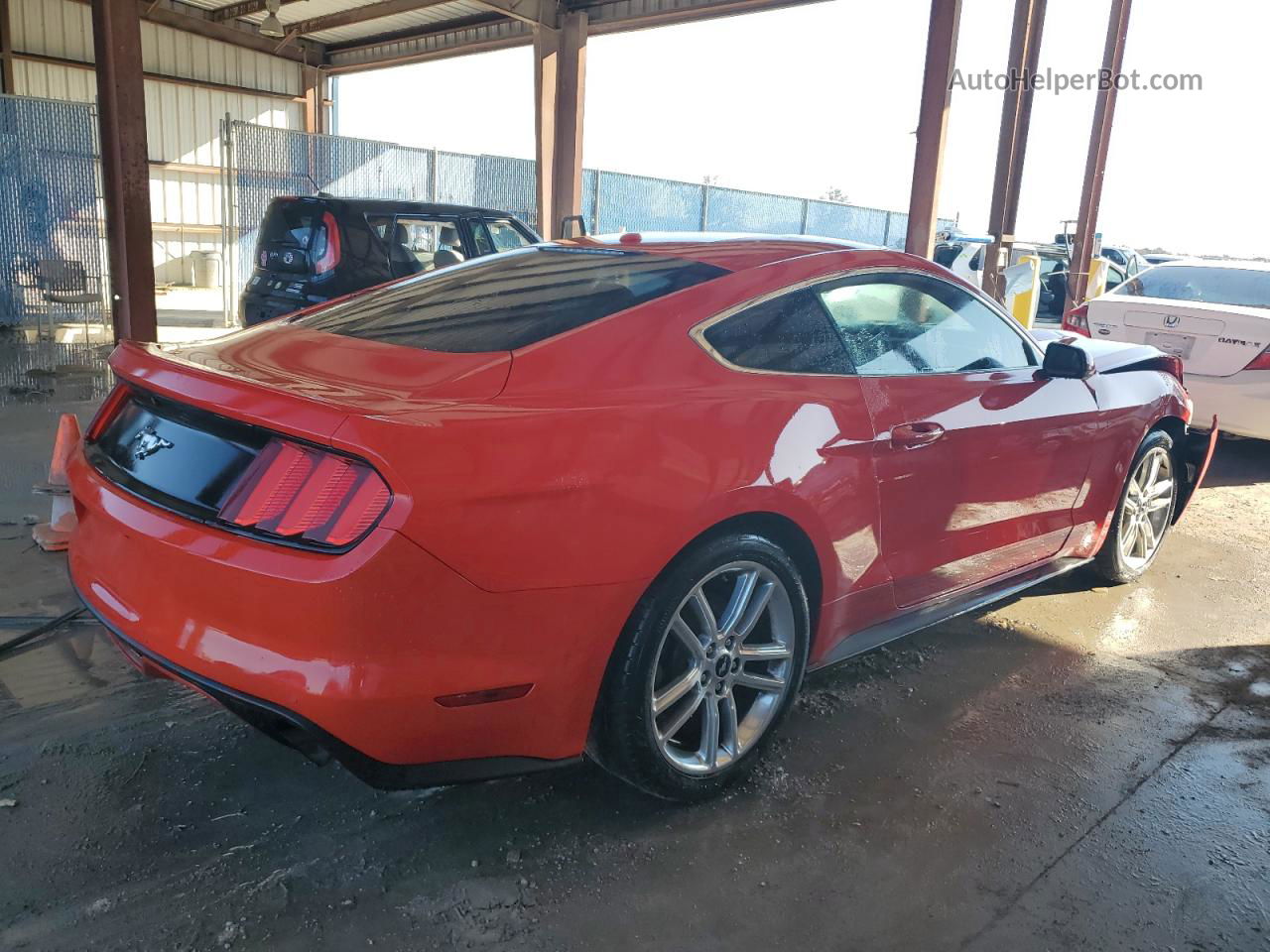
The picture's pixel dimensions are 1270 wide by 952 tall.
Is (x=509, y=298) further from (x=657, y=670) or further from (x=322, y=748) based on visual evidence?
(x=322, y=748)

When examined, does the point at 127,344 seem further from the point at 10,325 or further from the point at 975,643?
the point at 10,325

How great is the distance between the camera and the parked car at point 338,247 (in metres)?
8.26

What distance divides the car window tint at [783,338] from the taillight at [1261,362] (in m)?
5.15

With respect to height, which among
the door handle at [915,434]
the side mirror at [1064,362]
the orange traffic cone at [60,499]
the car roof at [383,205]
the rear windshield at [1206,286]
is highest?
the car roof at [383,205]

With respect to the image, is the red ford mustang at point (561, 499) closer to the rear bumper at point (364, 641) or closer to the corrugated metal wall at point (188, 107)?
the rear bumper at point (364, 641)

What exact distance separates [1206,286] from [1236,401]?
1662 mm

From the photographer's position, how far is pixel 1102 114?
44.5ft

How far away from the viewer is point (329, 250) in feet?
27.1

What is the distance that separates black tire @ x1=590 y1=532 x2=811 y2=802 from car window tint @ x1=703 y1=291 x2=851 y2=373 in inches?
19.2

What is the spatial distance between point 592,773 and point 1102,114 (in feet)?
Answer: 45.7

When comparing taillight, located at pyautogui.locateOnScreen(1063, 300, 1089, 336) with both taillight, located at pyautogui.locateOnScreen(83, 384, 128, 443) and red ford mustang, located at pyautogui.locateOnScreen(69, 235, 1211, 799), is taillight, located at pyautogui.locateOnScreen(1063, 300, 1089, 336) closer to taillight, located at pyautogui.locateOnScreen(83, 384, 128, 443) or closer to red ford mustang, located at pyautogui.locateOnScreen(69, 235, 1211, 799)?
red ford mustang, located at pyautogui.locateOnScreen(69, 235, 1211, 799)

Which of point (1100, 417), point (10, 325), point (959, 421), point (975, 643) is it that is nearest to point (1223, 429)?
point (1100, 417)

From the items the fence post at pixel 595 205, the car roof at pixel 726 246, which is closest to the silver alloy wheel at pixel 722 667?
the car roof at pixel 726 246

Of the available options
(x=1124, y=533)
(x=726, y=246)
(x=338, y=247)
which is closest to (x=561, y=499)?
(x=726, y=246)
